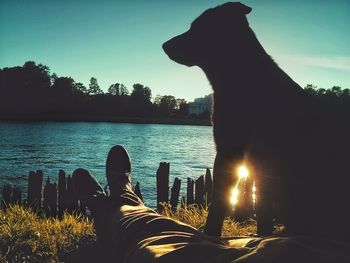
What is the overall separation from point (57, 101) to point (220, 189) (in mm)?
112689

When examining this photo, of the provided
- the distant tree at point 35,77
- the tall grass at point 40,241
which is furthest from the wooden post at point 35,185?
the distant tree at point 35,77

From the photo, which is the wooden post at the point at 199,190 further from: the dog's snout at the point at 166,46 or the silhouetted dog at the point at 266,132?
the dog's snout at the point at 166,46

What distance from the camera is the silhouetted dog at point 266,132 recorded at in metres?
2.41

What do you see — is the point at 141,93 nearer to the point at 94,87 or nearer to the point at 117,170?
the point at 94,87

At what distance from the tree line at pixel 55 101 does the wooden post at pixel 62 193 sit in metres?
91.5

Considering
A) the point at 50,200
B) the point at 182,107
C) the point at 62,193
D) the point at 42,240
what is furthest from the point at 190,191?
the point at 182,107

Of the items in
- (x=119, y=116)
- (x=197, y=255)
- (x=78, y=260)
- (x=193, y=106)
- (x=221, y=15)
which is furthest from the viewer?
(x=193, y=106)

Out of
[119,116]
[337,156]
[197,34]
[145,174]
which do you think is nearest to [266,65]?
[197,34]

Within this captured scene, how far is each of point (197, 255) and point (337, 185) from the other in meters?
1.32

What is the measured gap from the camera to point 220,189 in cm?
317

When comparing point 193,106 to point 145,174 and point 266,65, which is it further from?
point 266,65

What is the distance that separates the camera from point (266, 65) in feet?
10.0

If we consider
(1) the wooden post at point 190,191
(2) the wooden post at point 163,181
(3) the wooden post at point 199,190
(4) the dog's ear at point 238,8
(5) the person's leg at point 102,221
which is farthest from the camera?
(1) the wooden post at point 190,191

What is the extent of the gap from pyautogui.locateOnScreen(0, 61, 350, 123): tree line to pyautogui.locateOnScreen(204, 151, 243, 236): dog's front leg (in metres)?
88.5
